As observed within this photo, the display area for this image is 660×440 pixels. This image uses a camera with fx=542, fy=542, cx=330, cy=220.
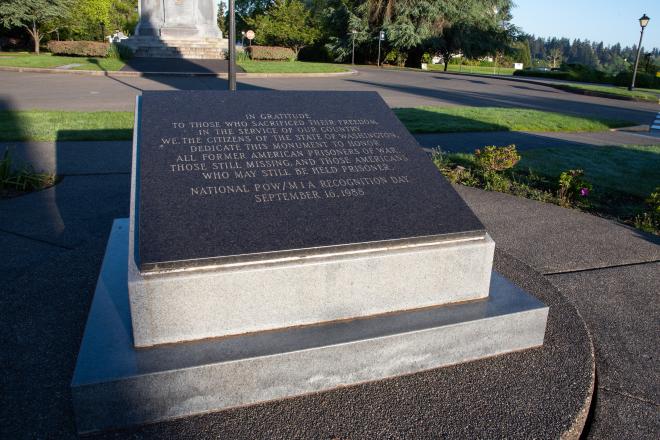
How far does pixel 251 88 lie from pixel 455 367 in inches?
674

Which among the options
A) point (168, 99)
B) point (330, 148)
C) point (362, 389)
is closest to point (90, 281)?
point (168, 99)

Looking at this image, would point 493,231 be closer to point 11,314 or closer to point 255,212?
point 255,212

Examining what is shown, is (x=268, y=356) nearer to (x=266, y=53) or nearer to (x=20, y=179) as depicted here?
(x=20, y=179)

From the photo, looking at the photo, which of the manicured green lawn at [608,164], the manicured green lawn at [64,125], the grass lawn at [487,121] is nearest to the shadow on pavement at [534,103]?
the grass lawn at [487,121]

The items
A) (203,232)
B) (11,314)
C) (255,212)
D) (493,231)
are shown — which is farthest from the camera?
(493,231)

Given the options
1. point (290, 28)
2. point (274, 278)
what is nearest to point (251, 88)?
point (274, 278)

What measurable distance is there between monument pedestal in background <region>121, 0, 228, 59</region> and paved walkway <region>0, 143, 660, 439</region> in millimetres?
28835

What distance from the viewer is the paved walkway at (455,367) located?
9.00 ft

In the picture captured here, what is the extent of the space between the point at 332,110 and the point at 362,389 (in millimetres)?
2204

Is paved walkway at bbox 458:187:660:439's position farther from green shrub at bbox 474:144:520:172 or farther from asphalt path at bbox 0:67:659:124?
asphalt path at bbox 0:67:659:124

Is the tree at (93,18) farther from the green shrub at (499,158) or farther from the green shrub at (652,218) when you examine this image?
the green shrub at (652,218)

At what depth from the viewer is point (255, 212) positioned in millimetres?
3170

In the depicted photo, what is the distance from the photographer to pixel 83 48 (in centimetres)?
3108

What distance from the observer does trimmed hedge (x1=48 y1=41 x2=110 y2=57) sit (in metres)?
30.6
